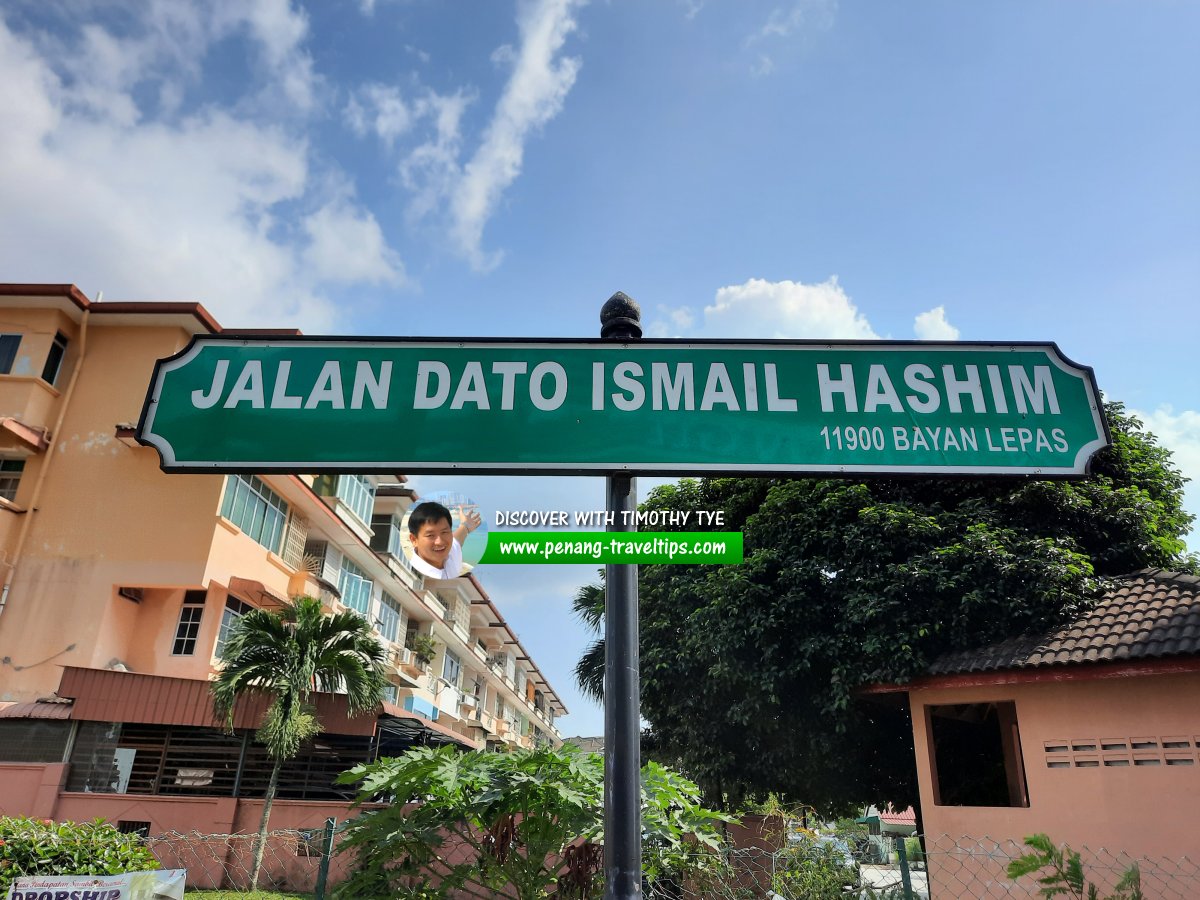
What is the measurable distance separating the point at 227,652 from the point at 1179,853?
13.4 meters

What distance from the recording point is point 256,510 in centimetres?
1828

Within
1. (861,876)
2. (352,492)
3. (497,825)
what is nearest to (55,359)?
(352,492)

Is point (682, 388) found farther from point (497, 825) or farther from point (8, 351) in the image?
point (8, 351)

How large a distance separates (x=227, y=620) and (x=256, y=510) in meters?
2.60

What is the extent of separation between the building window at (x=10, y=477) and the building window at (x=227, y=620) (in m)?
4.96

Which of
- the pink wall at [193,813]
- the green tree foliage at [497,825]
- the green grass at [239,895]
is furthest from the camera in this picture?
the pink wall at [193,813]

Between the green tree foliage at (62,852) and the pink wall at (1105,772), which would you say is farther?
the pink wall at (1105,772)

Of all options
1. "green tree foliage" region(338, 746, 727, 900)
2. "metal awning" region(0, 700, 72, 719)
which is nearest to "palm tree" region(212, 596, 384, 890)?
"metal awning" region(0, 700, 72, 719)

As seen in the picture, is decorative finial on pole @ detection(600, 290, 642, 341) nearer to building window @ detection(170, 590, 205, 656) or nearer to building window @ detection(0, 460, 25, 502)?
building window @ detection(170, 590, 205, 656)

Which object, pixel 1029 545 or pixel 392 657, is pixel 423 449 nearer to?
pixel 1029 545

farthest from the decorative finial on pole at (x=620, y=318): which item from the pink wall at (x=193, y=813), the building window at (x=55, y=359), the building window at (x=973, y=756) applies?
the building window at (x=55, y=359)

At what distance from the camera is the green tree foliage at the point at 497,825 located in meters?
4.05

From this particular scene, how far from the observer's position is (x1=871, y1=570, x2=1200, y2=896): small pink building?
744 centimetres

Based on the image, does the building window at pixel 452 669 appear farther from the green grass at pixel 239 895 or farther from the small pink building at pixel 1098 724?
the small pink building at pixel 1098 724
